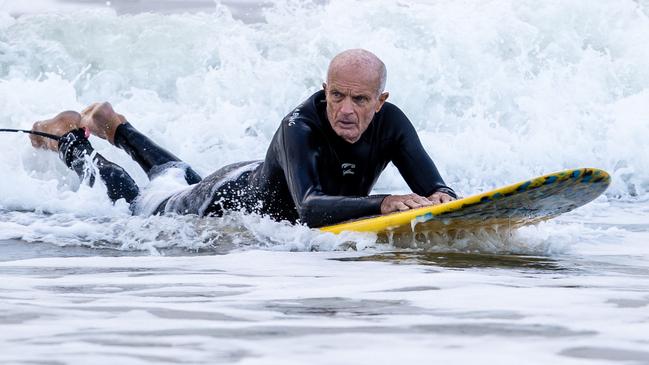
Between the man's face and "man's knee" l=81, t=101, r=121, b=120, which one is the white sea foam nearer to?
"man's knee" l=81, t=101, r=121, b=120

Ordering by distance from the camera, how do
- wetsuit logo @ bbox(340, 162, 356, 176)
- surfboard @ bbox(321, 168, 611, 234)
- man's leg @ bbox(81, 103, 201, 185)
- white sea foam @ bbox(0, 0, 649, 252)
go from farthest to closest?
1. white sea foam @ bbox(0, 0, 649, 252)
2. man's leg @ bbox(81, 103, 201, 185)
3. wetsuit logo @ bbox(340, 162, 356, 176)
4. surfboard @ bbox(321, 168, 611, 234)

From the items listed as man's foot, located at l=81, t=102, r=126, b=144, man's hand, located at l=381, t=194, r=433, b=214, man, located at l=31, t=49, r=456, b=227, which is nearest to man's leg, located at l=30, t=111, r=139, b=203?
man's foot, located at l=81, t=102, r=126, b=144

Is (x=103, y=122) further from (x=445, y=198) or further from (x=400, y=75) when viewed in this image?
(x=400, y=75)

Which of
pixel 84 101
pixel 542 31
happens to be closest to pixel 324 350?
pixel 84 101

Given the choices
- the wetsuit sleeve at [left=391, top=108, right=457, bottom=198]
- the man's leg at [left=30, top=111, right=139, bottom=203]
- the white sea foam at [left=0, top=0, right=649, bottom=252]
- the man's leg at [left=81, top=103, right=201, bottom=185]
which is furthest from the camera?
the white sea foam at [left=0, top=0, right=649, bottom=252]

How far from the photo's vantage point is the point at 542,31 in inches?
556

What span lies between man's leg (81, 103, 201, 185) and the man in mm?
1199

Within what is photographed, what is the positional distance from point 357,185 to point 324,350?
10.3 feet

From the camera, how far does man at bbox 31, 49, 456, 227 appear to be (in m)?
5.18

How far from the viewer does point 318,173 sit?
5418 millimetres

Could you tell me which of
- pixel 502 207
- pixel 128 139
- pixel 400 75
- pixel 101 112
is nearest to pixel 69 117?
pixel 101 112

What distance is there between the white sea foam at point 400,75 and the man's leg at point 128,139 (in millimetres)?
1998

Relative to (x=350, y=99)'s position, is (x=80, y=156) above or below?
Answer: below

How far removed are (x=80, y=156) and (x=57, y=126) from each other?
46 cm
